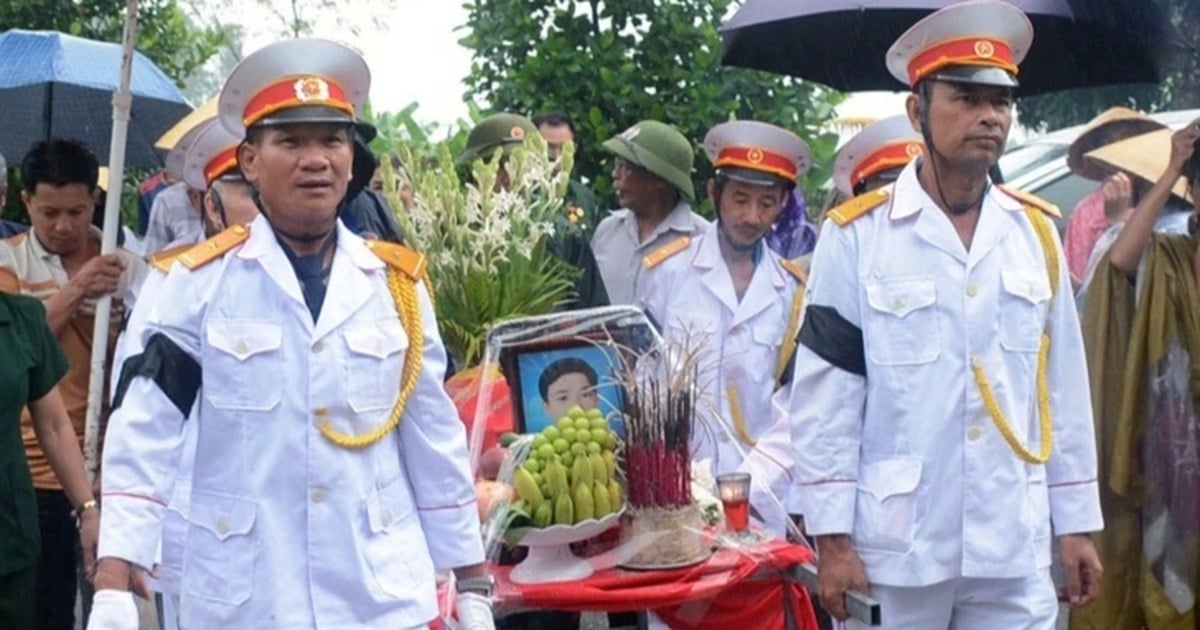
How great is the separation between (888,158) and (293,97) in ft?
8.57

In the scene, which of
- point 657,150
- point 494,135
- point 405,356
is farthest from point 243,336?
point 657,150

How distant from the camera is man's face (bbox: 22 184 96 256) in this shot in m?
6.27

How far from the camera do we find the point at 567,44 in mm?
8070

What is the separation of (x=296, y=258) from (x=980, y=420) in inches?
62.8

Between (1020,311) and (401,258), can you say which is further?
(1020,311)

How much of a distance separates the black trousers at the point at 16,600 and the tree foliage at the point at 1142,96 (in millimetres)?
4140

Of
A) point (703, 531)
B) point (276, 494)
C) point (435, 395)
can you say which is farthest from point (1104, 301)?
point (276, 494)

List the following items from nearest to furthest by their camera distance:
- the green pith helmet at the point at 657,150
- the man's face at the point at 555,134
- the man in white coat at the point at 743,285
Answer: the man in white coat at the point at 743,285, the green pith helmet at the point at 657,150, the man's face at the point at 555,134

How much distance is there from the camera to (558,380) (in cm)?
519

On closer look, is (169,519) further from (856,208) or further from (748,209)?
(748,209)

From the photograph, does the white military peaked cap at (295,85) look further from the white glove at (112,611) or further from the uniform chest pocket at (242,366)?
the white glove at (112,611)

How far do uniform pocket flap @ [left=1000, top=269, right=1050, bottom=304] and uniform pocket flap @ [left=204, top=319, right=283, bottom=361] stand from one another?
1683 mm

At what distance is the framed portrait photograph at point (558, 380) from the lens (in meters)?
5.14

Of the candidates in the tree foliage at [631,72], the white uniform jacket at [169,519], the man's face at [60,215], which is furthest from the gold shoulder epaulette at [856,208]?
the tree foliage at [631,72]
